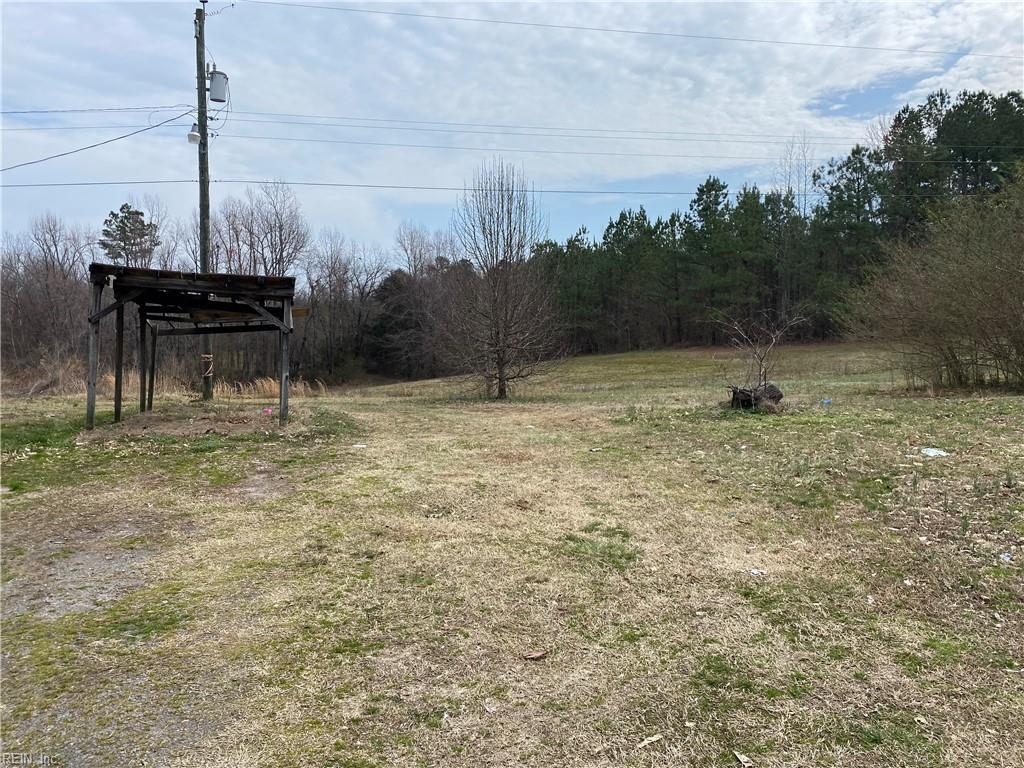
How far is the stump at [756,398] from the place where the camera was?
953 cm

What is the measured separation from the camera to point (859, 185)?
3531 cm

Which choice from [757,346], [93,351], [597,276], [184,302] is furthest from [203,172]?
[597,276]

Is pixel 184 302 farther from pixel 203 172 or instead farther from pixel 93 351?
pixel 203 172

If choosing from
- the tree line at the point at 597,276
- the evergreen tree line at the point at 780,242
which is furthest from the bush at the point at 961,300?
the evergreen tree line at the point at 780,242

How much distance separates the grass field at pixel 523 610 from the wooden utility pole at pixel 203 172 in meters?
6.32

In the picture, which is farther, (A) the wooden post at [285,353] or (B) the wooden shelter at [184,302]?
(A) the wooden post at [285,353]

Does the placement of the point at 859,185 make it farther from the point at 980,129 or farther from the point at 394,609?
the point at 394,609

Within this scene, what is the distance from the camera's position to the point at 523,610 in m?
3.07

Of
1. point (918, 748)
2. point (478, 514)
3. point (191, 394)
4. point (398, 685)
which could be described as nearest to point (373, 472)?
point (478, 514)

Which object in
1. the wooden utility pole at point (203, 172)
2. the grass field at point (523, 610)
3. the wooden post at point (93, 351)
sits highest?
the wooden utility pole at point (203, 172)

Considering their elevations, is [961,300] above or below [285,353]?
above

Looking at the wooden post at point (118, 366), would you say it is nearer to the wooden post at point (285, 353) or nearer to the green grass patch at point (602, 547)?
the wooden post at point (285, 353)

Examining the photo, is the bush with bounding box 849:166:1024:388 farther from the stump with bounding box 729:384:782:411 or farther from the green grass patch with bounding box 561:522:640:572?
the green grass patch with bounding box 561:522:640:572

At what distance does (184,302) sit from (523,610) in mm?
8228
